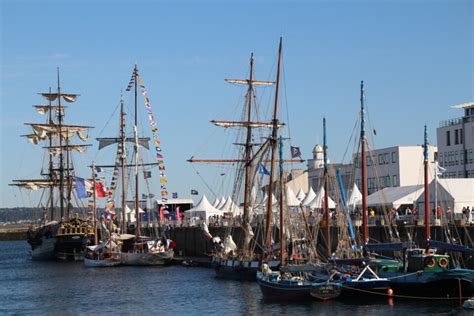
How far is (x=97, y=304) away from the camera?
58750mm

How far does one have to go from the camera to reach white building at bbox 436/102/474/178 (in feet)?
359

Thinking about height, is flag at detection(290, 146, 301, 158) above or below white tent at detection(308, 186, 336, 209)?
above

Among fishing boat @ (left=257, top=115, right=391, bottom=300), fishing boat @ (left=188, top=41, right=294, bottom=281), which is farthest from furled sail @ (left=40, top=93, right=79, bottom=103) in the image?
fishing boat @ (left=257, top=115, right=391, bottom=300)

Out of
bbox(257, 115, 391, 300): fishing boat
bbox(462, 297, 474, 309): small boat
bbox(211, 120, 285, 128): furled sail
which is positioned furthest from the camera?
bbox(211, 120, 285, 128): furled sail

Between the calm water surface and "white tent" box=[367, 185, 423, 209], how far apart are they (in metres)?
16.1

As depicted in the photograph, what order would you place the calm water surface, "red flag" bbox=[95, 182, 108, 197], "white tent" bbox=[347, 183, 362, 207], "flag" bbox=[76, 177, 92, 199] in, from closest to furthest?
the calm water surface, "white tent" bbox=[347, 183, 362, 207], "flag" bbox=[76, 177, 92, 199], "red flag" bbox=[95, 182, 108, 197]

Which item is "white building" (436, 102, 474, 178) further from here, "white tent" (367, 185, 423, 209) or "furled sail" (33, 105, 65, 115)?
"furled sail" (33, 105, 65, 115)

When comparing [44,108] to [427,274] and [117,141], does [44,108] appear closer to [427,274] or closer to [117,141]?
[117,141]

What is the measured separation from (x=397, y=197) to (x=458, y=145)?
29836mm

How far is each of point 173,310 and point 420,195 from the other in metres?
32.3

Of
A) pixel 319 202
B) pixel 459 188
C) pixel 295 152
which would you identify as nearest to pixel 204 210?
pixel 319 202

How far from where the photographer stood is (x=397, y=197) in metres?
85.1

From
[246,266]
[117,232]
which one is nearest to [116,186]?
[117,232]

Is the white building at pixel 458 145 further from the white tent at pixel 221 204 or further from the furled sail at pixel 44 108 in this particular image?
the furled sail at pixel 44 108
